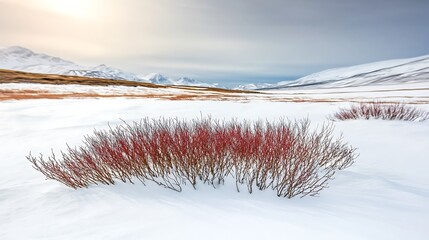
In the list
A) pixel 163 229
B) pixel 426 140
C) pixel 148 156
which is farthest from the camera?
pixel 426 140

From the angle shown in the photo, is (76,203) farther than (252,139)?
No

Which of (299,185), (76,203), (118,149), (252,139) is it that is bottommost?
(76,203)

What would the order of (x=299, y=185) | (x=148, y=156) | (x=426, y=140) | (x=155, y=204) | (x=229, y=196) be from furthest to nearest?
(x=426, y=140), (x=148, y=156), (x=299, y=185), (x=229, y=196), (x=155, y=204)

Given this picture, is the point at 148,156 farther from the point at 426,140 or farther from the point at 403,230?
the point at 426,140

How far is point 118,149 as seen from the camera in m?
3.99

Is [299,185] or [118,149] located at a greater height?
[118,149]

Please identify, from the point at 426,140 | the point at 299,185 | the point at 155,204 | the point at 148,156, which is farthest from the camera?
the point at 426,140

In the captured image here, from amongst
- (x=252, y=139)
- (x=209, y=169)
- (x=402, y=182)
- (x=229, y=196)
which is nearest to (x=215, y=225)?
(x=229, y=196)

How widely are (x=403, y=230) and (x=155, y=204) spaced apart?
2.69 metres

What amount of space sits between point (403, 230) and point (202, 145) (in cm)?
255

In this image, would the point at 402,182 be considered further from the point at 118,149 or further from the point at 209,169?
the point at 118,149

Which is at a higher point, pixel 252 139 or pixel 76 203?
pixel 252 139

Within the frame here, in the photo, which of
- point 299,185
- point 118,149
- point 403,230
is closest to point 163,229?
point 118,149

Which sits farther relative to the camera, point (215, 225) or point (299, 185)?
point (299, 185)
